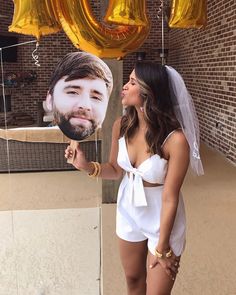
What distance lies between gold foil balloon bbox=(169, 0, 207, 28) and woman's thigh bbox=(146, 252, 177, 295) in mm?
927

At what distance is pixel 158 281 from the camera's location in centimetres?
148

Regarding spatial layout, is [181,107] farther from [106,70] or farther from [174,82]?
[106,70]

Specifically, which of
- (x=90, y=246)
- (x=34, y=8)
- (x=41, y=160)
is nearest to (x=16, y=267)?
(x=90, y=246)

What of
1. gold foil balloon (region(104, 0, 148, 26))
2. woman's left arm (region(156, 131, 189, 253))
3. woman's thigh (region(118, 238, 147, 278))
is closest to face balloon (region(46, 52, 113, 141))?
gold foil balloon (region(104, 0, 148, 26))

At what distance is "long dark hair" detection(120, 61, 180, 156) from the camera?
55.5 inches

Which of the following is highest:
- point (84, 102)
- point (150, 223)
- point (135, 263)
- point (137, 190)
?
point (84, 102)

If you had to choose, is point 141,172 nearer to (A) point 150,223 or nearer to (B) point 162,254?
(A) point 150,223

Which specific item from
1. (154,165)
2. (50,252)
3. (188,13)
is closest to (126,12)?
(188,13)

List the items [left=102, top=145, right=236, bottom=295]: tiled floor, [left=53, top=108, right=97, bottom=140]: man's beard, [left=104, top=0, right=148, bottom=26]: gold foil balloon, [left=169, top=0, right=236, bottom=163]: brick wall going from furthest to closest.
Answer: [left=169, top=0, right=236, bottom=163]: brick wall < [left=102, top=145, right=236, bottom=295]: tiled floor < [left=53, top=108, right=97, bottom=140]: man's beard < [left=104, top=0, right=148, bottom=26]: gold foil balloon

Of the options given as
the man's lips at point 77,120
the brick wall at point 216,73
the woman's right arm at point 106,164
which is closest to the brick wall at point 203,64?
the brick wall at point 216,73

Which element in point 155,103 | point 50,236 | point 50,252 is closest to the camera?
point 155,103

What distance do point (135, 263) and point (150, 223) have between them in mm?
235

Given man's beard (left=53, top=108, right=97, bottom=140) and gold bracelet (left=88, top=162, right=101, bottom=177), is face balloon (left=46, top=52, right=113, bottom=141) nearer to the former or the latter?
man's beard (left=53, top=108, right=97, bottom=140)

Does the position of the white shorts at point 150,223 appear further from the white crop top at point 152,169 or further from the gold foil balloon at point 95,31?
the gold foil balloon at point 95,31
